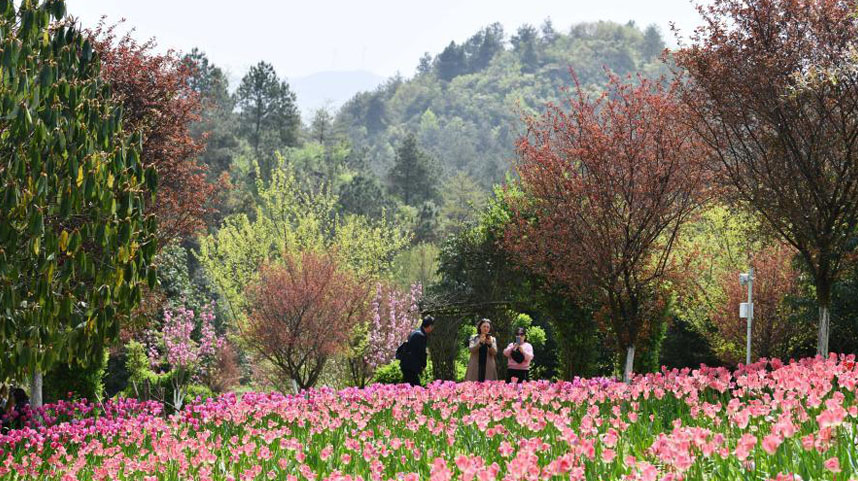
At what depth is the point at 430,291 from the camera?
79.4 feet

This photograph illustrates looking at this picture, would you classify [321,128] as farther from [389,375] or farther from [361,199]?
[389,375]

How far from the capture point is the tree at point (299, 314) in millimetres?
A: 19703

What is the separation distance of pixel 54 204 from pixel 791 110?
890cm

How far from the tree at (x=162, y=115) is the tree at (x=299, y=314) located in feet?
15.6

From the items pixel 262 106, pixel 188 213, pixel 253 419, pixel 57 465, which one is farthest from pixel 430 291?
pixel 262 106

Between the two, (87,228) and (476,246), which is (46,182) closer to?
(87,228)

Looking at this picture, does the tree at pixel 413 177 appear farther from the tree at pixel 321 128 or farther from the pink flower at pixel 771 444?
the pink flower at pixel 771 444

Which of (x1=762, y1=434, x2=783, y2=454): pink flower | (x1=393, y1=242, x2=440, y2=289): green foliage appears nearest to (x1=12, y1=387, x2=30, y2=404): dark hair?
(x1=762, y1=434, x2=783, y2=454): pink flower

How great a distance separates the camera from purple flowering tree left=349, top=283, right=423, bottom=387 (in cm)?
2366

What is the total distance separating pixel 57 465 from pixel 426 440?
2912 millimetres

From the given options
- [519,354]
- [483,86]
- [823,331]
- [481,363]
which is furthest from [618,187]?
[483,86]

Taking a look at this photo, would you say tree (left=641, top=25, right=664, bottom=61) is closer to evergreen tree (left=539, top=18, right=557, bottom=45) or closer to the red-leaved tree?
evergreen tree (left=539, top=18, right=557, bottom=45)

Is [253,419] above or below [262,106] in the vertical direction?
below

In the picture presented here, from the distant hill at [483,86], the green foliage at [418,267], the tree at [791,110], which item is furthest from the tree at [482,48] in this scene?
the tree at [791,110]
